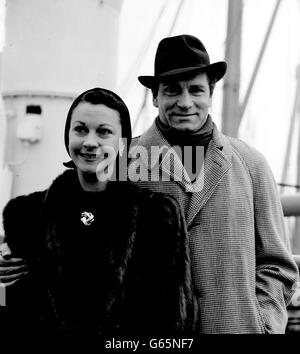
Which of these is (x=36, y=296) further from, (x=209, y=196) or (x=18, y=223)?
(x=209, y=196)

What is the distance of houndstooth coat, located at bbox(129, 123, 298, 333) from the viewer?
2.20m

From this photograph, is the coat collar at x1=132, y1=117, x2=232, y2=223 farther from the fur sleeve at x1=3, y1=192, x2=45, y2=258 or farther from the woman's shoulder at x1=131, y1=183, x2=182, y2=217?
the fur sleeve at x1=3, y1=192, x2=45, y2=258

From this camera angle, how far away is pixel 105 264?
2.00 m

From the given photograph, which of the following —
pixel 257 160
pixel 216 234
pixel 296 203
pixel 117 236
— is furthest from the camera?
pixel 296 203

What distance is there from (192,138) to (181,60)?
0.28m

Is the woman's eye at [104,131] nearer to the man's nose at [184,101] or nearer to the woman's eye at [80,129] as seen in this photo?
the woman's eye at [80,129]

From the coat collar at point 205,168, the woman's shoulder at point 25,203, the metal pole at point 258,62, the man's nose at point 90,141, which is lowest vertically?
the woman's shoulder at point 25,203

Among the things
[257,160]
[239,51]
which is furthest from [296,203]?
[239,51]

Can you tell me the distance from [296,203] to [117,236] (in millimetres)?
2022

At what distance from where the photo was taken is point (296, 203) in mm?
3793

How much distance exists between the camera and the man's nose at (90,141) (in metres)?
2.02

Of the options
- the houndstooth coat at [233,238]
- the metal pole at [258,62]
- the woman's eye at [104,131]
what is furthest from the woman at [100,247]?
the metal pole at [258,62]

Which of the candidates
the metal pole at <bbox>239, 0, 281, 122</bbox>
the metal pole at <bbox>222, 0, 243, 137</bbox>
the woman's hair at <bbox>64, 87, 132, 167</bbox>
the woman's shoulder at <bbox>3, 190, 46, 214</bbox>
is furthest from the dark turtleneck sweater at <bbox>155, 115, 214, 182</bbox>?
the metal pole at <bbox>222, 0, 243, 137</bbox>

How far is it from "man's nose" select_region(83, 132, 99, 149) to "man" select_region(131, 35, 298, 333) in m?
0.34
